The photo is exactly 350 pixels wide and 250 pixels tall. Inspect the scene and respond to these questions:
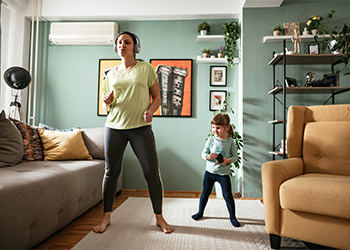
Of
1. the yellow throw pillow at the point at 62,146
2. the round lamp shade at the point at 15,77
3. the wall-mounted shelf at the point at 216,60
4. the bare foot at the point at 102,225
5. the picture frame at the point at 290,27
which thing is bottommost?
the bare foot at the point at 102,225

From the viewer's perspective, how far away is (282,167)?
5.25ft

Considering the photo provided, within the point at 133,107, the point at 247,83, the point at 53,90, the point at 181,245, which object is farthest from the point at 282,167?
the point at 53,90

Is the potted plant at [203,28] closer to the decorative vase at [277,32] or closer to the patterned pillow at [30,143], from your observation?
the decorative vase at [277,32]

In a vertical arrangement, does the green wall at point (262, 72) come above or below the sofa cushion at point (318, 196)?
above

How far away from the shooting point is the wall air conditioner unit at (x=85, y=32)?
3.34 metres

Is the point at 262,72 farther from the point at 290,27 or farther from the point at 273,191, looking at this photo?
the point at 273,191

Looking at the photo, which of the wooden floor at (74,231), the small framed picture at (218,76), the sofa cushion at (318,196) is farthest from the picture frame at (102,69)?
the sofa cushion at (318,196)

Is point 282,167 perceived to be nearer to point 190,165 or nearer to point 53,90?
point 190,165

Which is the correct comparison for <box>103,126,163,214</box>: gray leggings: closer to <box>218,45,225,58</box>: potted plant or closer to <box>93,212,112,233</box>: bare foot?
<box>93,212,112,233</box>: bare foot

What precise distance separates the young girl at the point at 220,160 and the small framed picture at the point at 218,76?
1.32m

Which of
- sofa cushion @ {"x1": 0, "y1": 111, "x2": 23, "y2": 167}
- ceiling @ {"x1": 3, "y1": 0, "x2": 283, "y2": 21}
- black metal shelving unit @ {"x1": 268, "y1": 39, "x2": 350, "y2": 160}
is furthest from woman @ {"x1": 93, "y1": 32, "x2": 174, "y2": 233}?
ceiling @ {"x1": 3, "y1": 0, "x2": 283, "y2": 21}

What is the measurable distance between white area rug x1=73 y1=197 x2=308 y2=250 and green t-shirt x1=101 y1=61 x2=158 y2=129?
0.71m

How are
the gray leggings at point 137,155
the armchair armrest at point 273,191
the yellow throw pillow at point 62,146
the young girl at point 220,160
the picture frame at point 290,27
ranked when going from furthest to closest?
the picture frame at point 290,27
the yellow throw pillow at point 62,146
the young girl at point 220,160
the gray leggings at point 137,155
the armchair armrest at point 273,191

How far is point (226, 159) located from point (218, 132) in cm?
22
